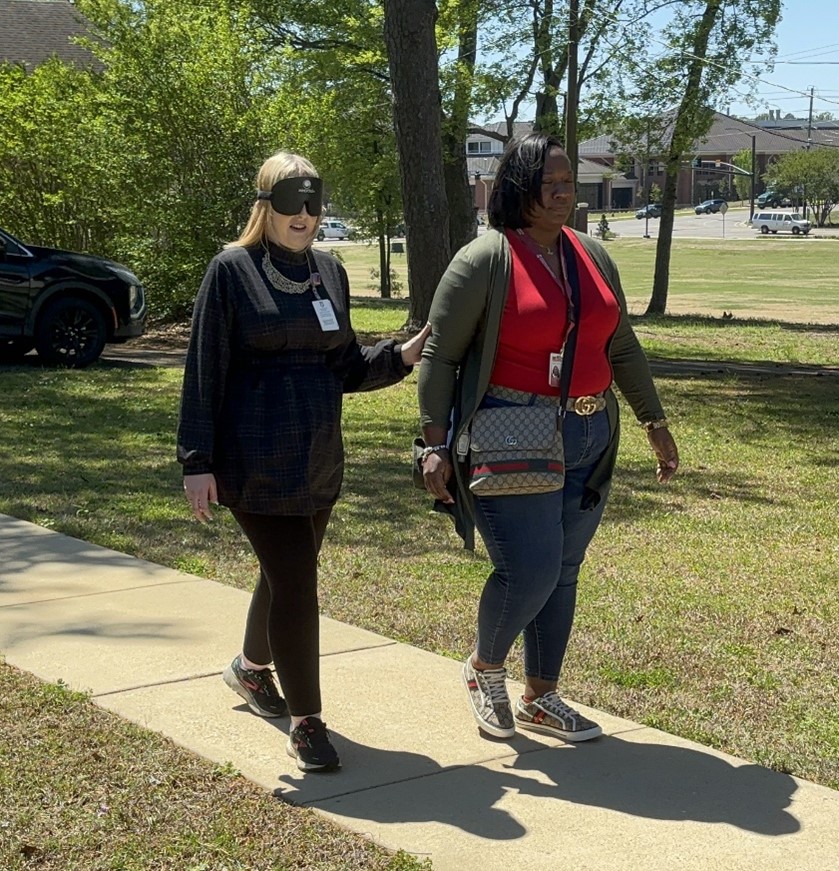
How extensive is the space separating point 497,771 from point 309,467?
3.59 ft

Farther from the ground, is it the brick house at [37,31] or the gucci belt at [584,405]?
the brick house at [37,31]

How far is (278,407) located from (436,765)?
1208mm

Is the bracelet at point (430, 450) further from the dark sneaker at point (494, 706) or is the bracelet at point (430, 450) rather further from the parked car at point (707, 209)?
the parked car at point (707, 209)

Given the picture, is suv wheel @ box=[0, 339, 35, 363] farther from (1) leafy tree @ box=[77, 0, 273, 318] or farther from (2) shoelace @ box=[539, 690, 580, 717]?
(2) shoelace @ box=[539, 690, 580, 717]

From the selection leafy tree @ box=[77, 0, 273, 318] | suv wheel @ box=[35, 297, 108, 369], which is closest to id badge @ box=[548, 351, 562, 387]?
suv wheel @ box=[35, 297, 108, 369]

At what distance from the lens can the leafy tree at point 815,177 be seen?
94.3m

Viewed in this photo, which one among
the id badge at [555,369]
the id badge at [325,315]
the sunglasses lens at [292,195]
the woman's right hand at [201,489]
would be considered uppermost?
the sunglasses lens at [292,195]

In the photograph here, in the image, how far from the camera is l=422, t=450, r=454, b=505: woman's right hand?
4.40 meters

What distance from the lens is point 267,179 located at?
4262mm

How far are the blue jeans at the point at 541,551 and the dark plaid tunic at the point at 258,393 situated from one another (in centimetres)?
54

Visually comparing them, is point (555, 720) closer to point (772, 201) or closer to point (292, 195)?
point (292, 195)

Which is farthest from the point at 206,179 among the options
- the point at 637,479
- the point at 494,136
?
the point at 637,479

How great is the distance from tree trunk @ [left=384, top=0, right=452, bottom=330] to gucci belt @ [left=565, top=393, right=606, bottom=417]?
402 inches

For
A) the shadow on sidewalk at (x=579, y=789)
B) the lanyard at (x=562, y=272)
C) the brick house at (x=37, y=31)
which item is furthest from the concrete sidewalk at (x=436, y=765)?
the brick house at (x=37, y=31)
